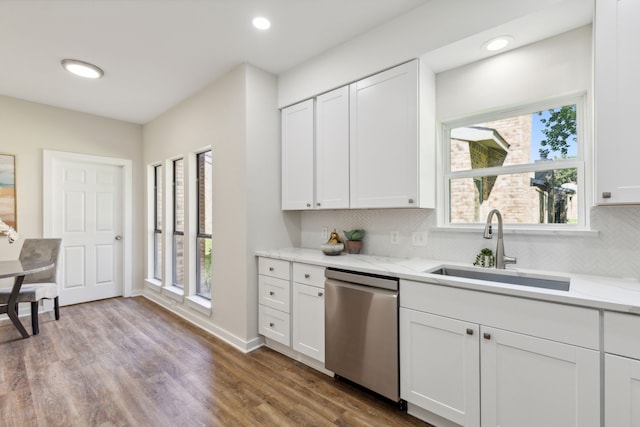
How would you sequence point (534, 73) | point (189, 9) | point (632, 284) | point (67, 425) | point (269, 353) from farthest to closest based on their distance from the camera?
point (269, 353) < point (189, 9) < point (534, 73) < point (67, 425) < point (632, 284)

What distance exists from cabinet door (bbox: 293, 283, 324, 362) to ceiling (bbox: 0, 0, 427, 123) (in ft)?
6.74

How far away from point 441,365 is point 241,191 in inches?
84.3

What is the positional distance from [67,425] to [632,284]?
129 inches

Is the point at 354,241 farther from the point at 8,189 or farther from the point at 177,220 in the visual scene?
the point at 8,189

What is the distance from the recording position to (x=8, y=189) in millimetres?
3670

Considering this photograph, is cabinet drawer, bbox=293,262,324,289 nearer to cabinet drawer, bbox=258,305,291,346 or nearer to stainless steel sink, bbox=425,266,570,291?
cabinet drawer, bbox=258,305,291,346

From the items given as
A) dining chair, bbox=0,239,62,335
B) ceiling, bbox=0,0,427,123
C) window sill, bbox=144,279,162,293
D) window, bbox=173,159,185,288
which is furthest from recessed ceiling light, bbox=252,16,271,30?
window sill, bbox=144,279,162,293

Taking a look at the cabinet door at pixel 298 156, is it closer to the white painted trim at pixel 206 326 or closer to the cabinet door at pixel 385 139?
the cabinet door at pixel 385 139

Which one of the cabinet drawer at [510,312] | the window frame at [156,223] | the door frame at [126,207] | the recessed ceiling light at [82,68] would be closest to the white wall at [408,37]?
the cabinet drawer at [510,312]

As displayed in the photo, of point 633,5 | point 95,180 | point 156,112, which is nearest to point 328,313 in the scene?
point 633,5

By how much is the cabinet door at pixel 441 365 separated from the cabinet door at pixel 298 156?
1.48 meters

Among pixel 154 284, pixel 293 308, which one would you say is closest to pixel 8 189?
pixel 154 284

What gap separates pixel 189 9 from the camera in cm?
215

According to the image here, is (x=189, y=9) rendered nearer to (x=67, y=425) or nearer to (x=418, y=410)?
(x=67, y=425)
